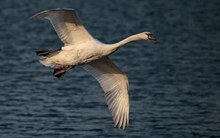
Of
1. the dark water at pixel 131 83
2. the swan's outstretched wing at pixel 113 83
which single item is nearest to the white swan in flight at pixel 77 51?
the swan's outstretched wing at pixel 113 83

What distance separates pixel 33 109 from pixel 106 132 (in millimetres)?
2335

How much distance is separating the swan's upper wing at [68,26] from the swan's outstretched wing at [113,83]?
29.6 inches

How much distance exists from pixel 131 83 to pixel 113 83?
6.25 metres

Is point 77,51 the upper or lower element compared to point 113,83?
upper

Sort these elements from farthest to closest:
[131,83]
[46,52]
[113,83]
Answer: [131,83], [113,83], [46,52]

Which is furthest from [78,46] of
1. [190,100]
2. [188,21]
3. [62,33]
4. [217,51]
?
[188,21]

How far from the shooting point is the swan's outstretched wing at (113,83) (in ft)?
54.6

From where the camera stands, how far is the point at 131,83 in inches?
914

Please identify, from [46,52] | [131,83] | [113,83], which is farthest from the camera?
[131,83]

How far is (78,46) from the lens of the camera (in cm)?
1614

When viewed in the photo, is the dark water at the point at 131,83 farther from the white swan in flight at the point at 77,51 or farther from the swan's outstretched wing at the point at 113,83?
the white swan in flight at the point at 77,51

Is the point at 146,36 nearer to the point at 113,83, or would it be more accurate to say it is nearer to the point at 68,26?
the point at 113,83

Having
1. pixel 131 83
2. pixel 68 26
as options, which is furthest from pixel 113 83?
pixel 131 83

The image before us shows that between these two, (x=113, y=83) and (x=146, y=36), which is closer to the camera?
(x=146, y=36)
